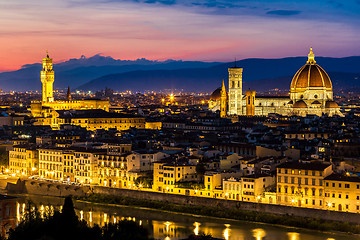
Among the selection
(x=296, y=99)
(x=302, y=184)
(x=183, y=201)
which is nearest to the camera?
(x=302, y=184)

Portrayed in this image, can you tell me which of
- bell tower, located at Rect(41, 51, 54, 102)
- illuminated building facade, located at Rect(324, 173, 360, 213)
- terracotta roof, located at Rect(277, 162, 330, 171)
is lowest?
illuminated building facade, located at Rect(324, 173, 360, 213)

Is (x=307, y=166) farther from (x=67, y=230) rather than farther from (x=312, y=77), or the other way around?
(x=312, y=77)

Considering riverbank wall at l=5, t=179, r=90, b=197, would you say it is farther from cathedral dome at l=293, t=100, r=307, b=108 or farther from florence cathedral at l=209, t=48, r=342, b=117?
cathedral dome at l=293, t=100, r=307, b=108

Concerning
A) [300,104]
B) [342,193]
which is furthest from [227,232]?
[300,104]

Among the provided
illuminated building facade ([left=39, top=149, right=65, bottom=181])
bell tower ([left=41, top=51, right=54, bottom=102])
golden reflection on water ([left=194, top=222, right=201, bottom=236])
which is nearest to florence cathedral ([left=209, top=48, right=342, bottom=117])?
bell tower ([left=41, top=51, right=54, bottom=102])

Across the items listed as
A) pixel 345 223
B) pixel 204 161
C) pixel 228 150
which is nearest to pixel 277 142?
pixel 228 150

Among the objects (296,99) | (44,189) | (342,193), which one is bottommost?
(44,189)
